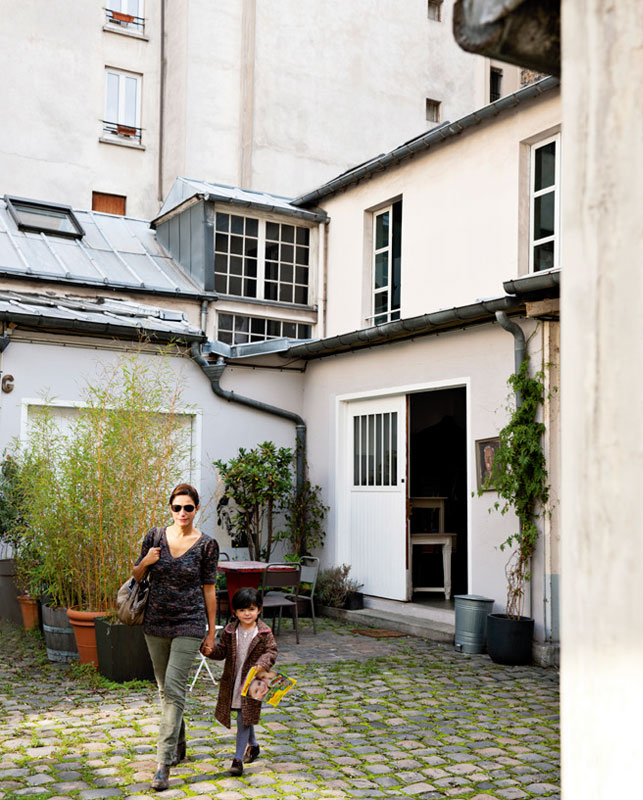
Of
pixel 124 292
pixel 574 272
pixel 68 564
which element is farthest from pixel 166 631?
pixel 124 292

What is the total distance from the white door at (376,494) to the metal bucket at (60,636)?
4198 mm

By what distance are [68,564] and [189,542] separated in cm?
315

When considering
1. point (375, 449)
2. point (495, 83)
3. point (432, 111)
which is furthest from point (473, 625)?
point (495, 83)

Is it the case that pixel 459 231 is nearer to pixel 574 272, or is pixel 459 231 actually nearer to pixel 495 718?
pixel 495 718

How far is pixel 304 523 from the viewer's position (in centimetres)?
1194

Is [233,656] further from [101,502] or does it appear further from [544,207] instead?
[544,207]

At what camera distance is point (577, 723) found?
1658 mm

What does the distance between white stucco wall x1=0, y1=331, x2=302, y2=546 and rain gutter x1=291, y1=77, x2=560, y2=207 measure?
3.08 metres

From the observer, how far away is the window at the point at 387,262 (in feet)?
41.2

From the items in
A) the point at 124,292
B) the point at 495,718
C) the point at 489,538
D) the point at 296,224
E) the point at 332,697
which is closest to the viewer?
the point at 495,718

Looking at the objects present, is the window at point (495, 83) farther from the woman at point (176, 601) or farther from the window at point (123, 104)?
the woman at point (176, 601)

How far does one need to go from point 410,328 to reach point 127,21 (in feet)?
48.7

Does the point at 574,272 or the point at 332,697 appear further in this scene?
the point at 332,697

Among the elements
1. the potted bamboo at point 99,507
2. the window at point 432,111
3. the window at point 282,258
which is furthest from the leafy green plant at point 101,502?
the window at point 432,111
